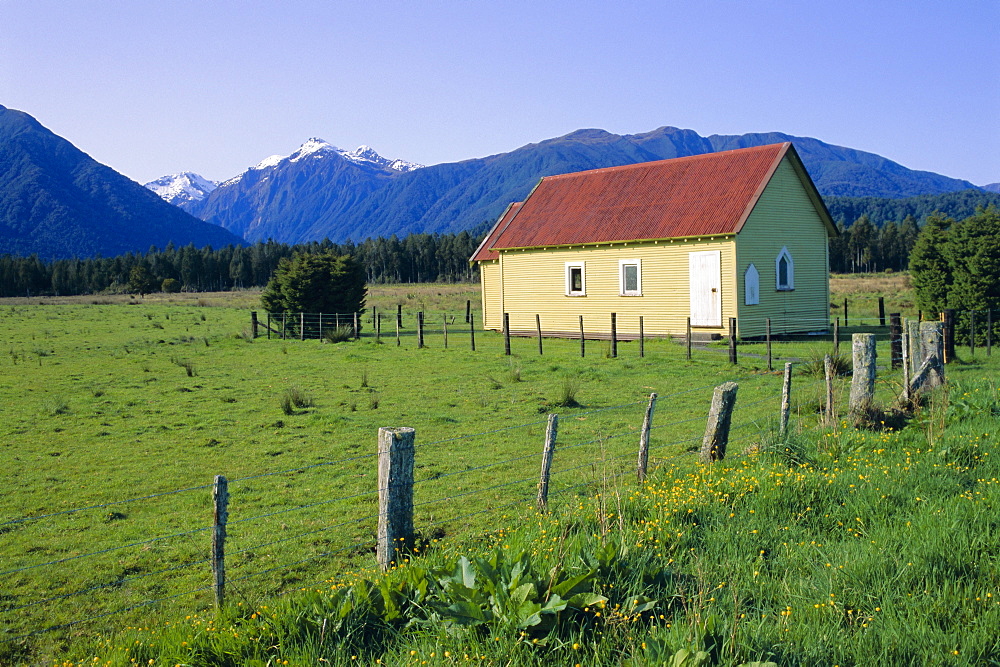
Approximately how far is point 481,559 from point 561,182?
32779mm

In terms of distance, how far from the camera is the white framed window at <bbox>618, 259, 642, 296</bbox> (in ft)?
98.0

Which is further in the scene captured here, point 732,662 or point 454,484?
point 454,484

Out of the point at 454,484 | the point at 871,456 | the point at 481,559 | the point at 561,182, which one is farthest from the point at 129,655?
the point at 561,182

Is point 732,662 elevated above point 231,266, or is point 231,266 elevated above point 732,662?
point 231,266

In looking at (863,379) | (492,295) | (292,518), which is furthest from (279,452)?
(492,295)

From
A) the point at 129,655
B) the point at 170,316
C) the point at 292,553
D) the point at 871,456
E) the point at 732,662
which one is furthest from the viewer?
the point at 170,316

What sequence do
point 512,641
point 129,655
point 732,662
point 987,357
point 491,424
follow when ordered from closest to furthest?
point 732,662 < point 512,641 < point 129,655 < point 491,424 < point 987,357

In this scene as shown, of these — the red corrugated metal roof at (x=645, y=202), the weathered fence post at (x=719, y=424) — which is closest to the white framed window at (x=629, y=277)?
the red corrugated metal roof at (x=645, y=202)

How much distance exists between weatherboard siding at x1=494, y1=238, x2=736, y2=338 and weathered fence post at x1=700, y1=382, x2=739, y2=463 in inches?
743

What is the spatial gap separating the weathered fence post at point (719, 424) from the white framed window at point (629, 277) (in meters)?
21.0

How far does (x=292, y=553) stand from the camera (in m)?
7.87

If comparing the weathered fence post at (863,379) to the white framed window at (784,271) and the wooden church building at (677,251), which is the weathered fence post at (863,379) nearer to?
the wooden church building at (677,251)

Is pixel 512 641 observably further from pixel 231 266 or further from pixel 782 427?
pixel 231 266

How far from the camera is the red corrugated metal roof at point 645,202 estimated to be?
28.4 m
